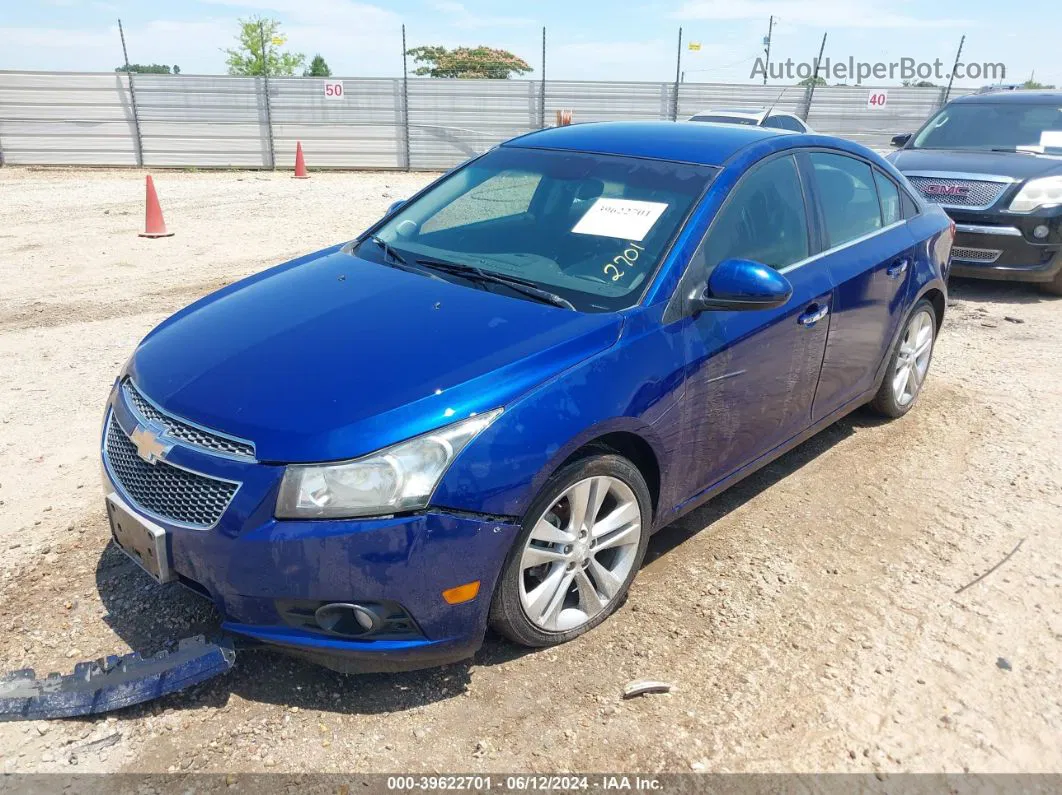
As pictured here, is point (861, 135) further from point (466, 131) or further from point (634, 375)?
point (634, 375)

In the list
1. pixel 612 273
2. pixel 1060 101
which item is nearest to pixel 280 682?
pixel 612 273

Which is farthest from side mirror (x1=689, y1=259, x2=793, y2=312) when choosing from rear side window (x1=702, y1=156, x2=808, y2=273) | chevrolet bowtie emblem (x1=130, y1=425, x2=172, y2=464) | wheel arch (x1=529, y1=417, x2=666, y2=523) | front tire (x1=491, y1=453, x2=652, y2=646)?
chevrolet bowtie emblem (x1=130, y1=425, x2=172, y2=464)

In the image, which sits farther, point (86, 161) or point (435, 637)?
point (86, 161)

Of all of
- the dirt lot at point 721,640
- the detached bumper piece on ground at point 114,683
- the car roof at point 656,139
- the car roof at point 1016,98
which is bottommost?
the dirt lot at point 721,640

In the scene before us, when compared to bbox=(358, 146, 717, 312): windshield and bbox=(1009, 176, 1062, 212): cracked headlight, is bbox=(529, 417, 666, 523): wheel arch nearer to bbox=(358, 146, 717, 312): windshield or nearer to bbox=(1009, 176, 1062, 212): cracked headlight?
bbox=(358, 146, 717, 312): windshield

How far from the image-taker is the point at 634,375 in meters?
2.92

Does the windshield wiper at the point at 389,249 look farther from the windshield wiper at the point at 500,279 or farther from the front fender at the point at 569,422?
the front fender at the point at 569,422

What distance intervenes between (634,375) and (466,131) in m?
19.6

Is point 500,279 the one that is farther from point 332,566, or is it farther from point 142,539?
point 142,539

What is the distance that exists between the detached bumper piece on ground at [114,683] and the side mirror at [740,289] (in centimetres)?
206

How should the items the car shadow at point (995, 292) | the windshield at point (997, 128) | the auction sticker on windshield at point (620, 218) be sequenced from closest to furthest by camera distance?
the auction sticker on windshield at point (620, 218) → the car shadow at point (995, 292) → the windshield at point (997, 128)

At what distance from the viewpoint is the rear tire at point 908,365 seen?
4898 mm

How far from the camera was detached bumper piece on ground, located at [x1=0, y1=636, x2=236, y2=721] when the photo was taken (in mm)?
2574

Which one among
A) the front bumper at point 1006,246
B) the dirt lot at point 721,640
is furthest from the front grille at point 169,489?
the front bumper at point 1006,246
